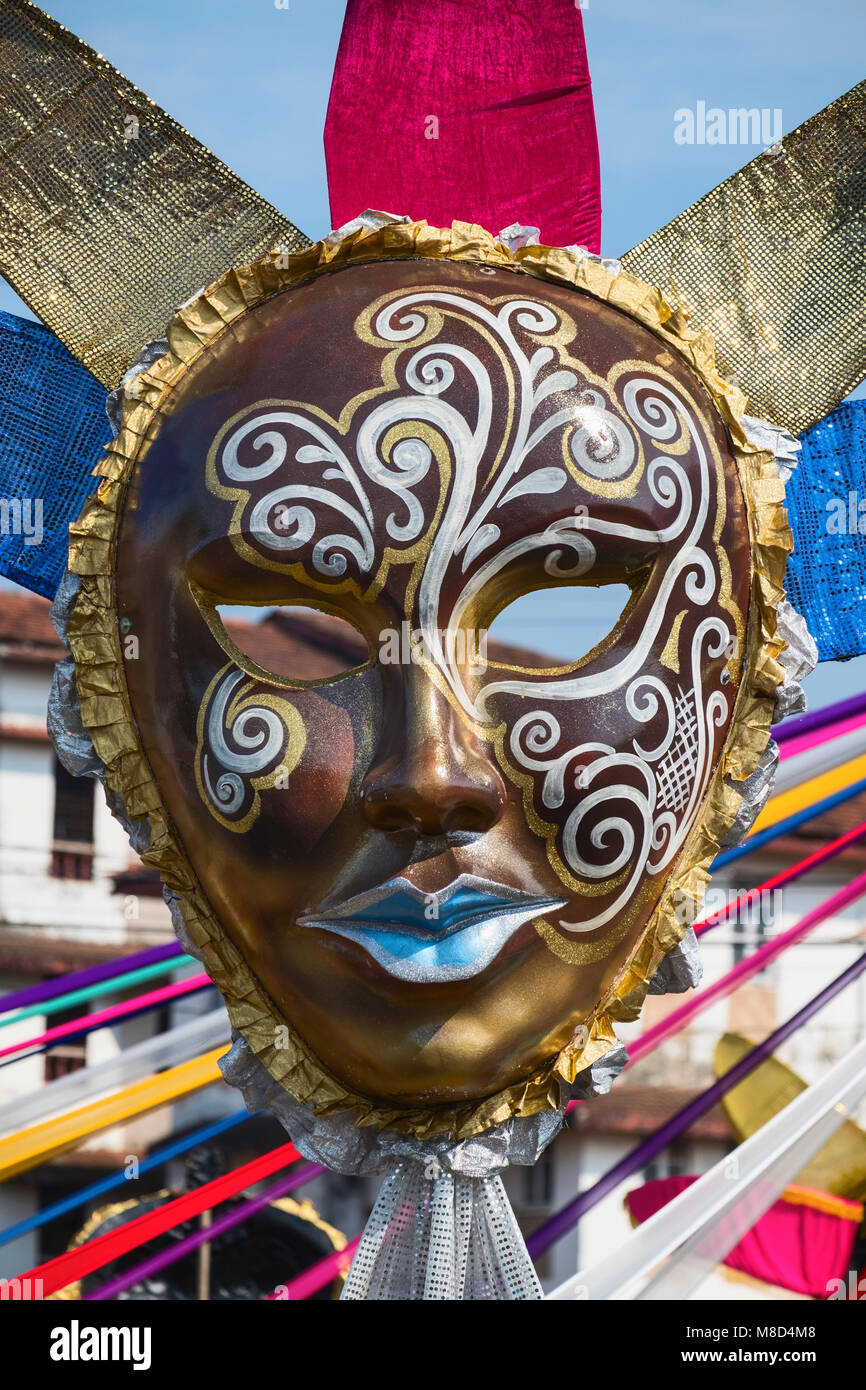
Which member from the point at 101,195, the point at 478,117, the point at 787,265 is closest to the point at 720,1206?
the point at 787,265

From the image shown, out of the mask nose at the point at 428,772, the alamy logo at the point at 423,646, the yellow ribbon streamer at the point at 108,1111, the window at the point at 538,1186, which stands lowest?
the window at the point at 538,1186

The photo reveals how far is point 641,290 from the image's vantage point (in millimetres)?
2717

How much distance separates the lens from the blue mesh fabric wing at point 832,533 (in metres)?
3.06

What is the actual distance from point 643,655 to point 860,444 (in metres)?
0.93

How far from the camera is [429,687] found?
2.32 metres

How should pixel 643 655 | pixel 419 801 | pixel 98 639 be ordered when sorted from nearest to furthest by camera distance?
1. pixel 419 801
2. pixel 643 655
3. pixel 98 639

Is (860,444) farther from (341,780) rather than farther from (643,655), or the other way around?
(341,780)

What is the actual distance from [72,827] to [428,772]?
321 inches

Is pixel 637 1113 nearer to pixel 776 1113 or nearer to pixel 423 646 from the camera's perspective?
pixel 776 1113

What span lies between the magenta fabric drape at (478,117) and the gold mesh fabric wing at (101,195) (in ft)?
0.76

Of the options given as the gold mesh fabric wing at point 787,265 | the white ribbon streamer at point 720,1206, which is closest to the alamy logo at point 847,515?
the gold mesh fabric wing at point 787,265

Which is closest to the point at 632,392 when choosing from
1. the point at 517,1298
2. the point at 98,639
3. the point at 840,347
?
the point at 840,347
